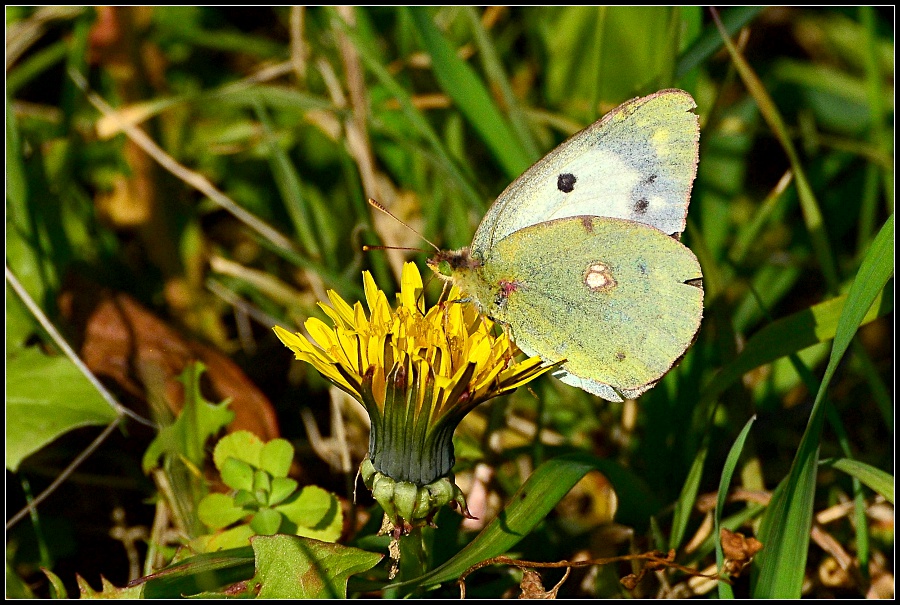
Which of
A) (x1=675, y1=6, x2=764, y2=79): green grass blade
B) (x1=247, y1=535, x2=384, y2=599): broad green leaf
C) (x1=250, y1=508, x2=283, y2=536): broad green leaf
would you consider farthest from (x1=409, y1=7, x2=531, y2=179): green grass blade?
(x1=247, y1=535, x2=384, y2=599): broad green leaf

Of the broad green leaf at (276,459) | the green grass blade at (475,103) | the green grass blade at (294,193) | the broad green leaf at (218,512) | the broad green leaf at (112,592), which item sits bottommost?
the broad green leaf at (112,592)

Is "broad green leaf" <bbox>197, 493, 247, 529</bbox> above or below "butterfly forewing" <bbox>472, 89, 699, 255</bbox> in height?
below

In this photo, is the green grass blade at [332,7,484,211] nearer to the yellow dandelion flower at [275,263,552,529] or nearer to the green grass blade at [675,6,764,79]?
the green grass blade at [675,6,764,79]

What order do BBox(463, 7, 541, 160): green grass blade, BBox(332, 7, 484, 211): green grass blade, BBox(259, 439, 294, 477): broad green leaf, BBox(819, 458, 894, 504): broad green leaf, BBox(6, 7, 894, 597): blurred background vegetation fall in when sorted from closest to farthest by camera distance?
1. BBox(819, 458, 894, 504): broad green leaf
2. BBox(259, 439, 294, 477): broad green leaf
3. BBox(6, 7, 894, 597): blurred background vegetation
4. BBox(332, 7, 484, 211): green grass blade
5. BBox(463, 7, 541, 160): green grass blade

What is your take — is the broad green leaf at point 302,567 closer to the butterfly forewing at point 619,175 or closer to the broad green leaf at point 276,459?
the broad green leaf at point 276,459

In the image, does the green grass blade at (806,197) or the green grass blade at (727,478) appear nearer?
the green grass blade at (727,478)

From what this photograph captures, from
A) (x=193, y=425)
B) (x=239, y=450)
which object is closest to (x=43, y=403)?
(x=193, y=425)

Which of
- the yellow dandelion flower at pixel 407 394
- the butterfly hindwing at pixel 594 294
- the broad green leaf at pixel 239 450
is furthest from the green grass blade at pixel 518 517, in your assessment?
the broad green leaf at pixel 239 450

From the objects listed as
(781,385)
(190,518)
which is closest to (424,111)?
(781,385)
